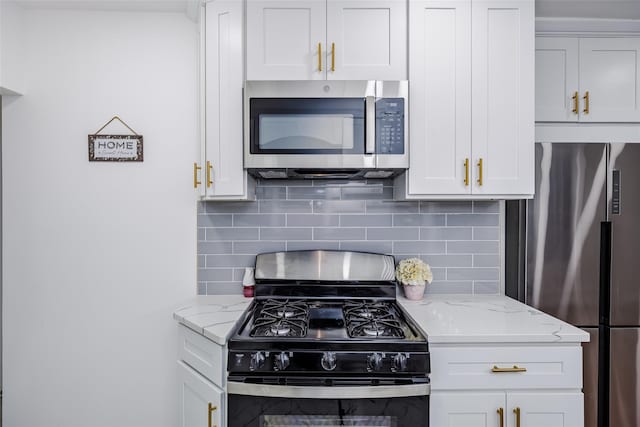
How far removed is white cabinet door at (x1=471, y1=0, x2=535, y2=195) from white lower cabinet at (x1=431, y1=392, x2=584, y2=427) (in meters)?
0.91

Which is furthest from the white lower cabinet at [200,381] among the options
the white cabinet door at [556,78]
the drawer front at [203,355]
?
the white cabinet door at [556,78]

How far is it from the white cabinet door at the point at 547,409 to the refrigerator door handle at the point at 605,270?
0.64 meters

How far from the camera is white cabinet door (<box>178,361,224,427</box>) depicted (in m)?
1.51

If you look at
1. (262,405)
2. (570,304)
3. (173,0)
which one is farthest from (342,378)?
(173,0)

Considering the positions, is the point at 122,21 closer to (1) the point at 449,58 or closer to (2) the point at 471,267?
(1) the point at 449,58

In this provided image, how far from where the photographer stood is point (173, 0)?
6.73ft

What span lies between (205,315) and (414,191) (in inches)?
43.5

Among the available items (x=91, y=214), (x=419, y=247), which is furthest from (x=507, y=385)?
(x=91, y=214)

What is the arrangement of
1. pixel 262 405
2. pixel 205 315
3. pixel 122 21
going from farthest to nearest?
1. pixel 122 21
2. pixel 205 315
3. pixel 262 405

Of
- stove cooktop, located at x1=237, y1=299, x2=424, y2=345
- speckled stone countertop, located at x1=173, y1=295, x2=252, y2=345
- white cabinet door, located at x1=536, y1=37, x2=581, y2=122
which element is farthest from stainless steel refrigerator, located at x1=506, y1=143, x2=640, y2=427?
speckled stone countertop, located at x1=173, y1=295, x2=252, y2=345

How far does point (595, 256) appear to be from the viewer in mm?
1958

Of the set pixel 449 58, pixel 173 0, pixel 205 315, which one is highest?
pixel 173 0

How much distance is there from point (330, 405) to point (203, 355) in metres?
0.55

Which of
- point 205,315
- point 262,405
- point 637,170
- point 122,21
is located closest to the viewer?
point 262,405
